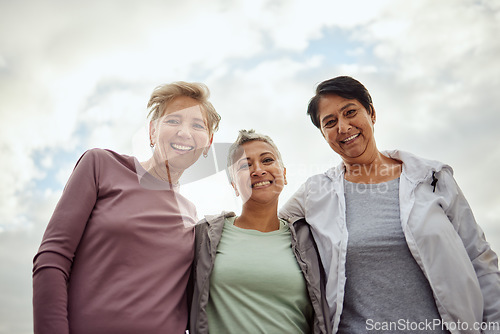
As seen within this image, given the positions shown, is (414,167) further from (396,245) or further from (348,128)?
(396,245)

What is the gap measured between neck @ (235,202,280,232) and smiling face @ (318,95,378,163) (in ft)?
2.87

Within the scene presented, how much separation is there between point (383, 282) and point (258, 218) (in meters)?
1.18

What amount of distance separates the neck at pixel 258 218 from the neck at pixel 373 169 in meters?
A: 0.84

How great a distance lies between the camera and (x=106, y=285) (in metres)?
2.47

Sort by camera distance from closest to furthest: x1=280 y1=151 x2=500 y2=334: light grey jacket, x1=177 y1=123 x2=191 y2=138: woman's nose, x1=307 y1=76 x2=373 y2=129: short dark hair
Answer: x1=280 y1=151 x2=500 y2=334: light grey jacket, x1=177 y1=123 x2=191 y2=138: woman's nose, x1=307 y1=76 x2=373 y2=129: short dark hair

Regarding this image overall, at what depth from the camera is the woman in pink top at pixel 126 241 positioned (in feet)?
7.71

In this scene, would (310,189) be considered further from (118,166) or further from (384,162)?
(118,166)

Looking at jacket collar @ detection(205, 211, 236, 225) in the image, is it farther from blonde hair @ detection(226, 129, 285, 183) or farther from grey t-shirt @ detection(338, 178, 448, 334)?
grey t-shirt @ detection(338, 178, 448, 334)

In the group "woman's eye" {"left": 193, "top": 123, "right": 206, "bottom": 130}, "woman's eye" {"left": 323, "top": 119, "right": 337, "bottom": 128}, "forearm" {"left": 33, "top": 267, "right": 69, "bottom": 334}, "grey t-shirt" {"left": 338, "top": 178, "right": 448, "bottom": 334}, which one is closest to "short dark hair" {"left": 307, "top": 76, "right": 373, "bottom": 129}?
"woman's eye" {"left": 323, "top": 119, "right": 337, "bottom": 128}

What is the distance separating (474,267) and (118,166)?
114 inches

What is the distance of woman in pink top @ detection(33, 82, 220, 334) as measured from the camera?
2350 mm

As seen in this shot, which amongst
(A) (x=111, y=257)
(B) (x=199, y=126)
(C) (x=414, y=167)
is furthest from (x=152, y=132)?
(C) (x=414, y=167)

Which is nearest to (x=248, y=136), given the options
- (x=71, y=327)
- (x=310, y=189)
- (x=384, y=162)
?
(x=310, y=189)

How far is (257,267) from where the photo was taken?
298 centimetres
